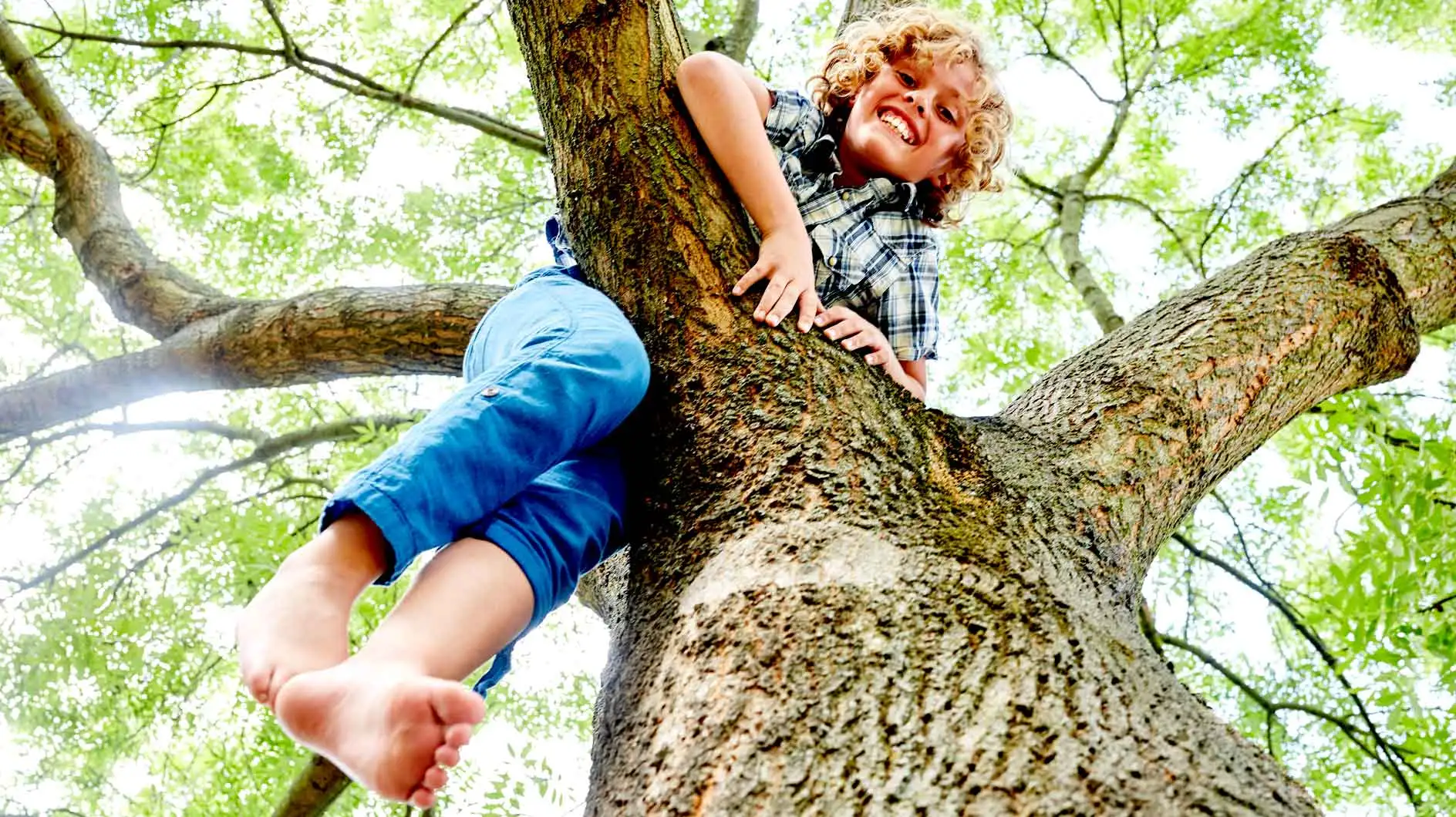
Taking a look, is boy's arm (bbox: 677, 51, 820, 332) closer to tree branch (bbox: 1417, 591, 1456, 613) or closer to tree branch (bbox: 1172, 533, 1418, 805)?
tree branch (bbox: 1417, 591, 1456, 613)

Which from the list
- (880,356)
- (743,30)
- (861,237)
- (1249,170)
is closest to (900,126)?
(861,237)

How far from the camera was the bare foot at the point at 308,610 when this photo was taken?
1130mm

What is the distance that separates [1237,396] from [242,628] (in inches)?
63.7

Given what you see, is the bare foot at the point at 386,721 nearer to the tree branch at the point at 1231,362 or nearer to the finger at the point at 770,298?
the finger at the point at 770,298

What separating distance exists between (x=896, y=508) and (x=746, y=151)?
823 millimetres

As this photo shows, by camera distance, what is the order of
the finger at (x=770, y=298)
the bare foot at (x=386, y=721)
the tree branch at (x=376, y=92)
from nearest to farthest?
the bare foot at (x=386, y=721)
the finger at (x=770, y=298)
the tree branch at (x=376, y=92)

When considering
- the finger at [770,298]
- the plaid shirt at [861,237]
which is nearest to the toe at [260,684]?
the finger at [770,298]

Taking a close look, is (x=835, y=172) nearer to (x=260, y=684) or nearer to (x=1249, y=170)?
(x=260, y=684)

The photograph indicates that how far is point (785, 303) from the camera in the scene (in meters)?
1.64

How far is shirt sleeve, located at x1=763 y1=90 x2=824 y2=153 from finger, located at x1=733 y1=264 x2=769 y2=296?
543mm

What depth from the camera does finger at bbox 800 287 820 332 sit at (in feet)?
5.45

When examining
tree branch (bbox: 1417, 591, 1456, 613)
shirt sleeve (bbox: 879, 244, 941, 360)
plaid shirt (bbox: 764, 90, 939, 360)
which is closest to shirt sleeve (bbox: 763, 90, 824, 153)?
plaid shirt (bbox: 764, 90, 939, 360)

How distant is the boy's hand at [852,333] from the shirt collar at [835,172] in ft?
1.71

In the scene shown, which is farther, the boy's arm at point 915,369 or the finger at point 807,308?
the boy's arm at point 915,369
